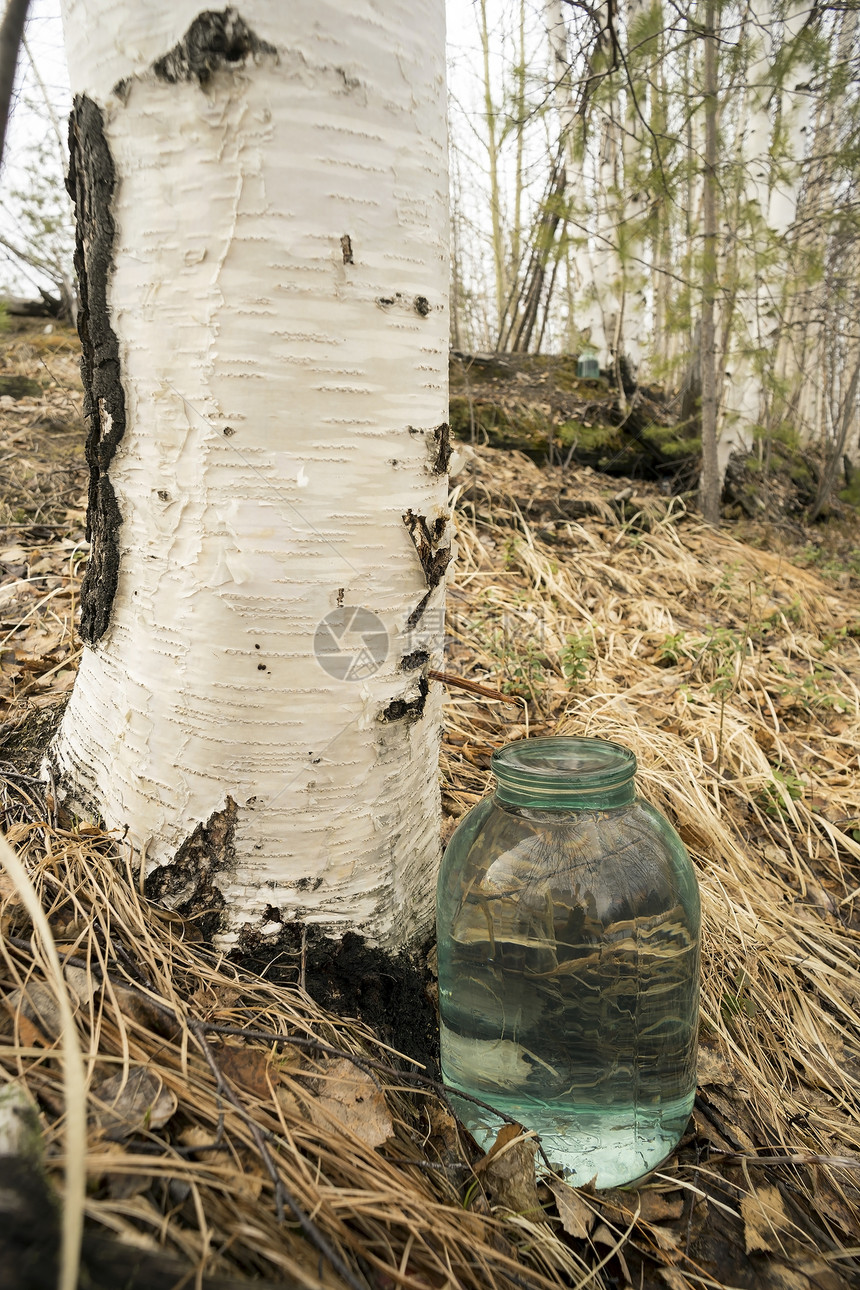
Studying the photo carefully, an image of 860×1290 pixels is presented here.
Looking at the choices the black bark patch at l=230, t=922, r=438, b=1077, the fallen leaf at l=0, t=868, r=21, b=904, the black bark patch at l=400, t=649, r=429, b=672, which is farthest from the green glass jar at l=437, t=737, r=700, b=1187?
the fallen leaf at l=0, t=868, r=21, b=904

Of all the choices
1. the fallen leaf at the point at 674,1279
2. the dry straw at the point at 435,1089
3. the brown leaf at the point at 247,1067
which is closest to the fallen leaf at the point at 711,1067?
the dry straw at the point at 435,1089

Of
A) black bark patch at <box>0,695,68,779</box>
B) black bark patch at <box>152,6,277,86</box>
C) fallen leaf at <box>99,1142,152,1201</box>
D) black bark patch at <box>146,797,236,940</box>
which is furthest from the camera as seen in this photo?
black bark patch at <box>0,695,68,779</box>

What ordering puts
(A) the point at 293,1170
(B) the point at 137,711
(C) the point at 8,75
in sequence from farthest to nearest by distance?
(B) the point at 137,711 < (A) the point at 293,1170 < (C) the point at 8,75

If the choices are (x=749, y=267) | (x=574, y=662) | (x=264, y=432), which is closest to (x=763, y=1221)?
(x=264, y=432)

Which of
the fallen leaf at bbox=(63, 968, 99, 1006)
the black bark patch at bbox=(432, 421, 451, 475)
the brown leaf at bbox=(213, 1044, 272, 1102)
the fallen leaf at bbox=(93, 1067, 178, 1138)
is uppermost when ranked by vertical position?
the black bark patch at bbox=(432, 421, 451, 475)

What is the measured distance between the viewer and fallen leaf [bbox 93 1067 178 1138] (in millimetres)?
847

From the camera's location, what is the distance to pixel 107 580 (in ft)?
4.20

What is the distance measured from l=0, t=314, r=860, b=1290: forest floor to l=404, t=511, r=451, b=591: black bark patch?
282 mm

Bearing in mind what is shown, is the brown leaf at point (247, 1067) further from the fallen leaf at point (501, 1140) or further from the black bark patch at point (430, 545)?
the black bark patch at point (430, 545)

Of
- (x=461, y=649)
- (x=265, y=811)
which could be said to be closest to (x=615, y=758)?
(x=265, y=811)

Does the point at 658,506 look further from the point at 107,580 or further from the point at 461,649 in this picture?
the point at 107,580

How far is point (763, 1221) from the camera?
1.15m

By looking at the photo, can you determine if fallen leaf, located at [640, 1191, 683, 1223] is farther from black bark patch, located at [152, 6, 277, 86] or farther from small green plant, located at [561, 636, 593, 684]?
black bark patch, located at [152, 6, 277, 86]

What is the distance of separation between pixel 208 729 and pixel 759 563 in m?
4.09
